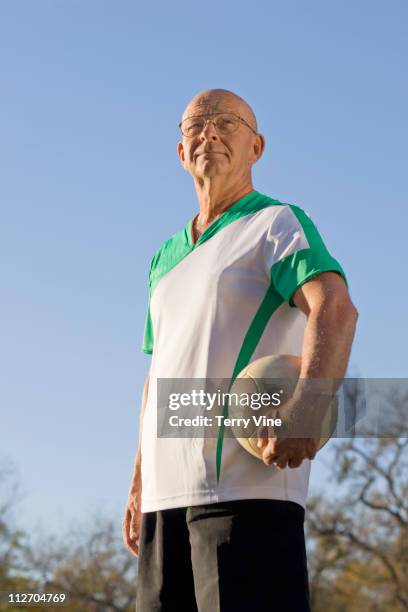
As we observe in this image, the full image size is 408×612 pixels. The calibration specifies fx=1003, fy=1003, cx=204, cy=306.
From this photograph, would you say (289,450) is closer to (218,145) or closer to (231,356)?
(231,356)

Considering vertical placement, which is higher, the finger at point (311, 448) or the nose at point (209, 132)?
the nose at point (209, 132)

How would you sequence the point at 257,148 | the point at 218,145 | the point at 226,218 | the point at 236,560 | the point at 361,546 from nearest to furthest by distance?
the point at 236,560 < the point at 226,218 < the point at 218,145 < the point at 257,148 < the point at 361,546

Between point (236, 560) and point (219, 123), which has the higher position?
point (219, 123)

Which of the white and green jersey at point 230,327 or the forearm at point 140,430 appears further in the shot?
the forearm at point 140,430

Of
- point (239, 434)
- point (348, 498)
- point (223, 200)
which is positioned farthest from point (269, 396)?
point (348, 498)

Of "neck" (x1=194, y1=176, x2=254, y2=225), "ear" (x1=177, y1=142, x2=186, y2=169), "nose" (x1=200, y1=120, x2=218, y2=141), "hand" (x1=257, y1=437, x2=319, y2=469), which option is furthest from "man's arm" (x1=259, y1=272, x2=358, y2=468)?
"ear" (x1=177, y1=142, x2=186, y2=169)

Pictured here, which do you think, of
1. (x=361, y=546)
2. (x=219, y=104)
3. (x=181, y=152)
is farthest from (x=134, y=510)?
(x=361, y=546)

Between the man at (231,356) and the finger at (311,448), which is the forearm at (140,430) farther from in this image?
the finger at (311,448)

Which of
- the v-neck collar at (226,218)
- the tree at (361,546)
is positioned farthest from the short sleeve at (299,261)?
the tree at (361,546)

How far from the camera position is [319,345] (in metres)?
2.90

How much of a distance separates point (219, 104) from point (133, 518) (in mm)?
1570

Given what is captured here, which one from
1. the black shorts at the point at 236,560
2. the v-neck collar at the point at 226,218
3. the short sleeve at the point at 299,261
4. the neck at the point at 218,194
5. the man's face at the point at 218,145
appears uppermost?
the man's face at the point at 218,145

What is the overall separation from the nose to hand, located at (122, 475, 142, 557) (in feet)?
4.25

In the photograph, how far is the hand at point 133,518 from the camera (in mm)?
3725
